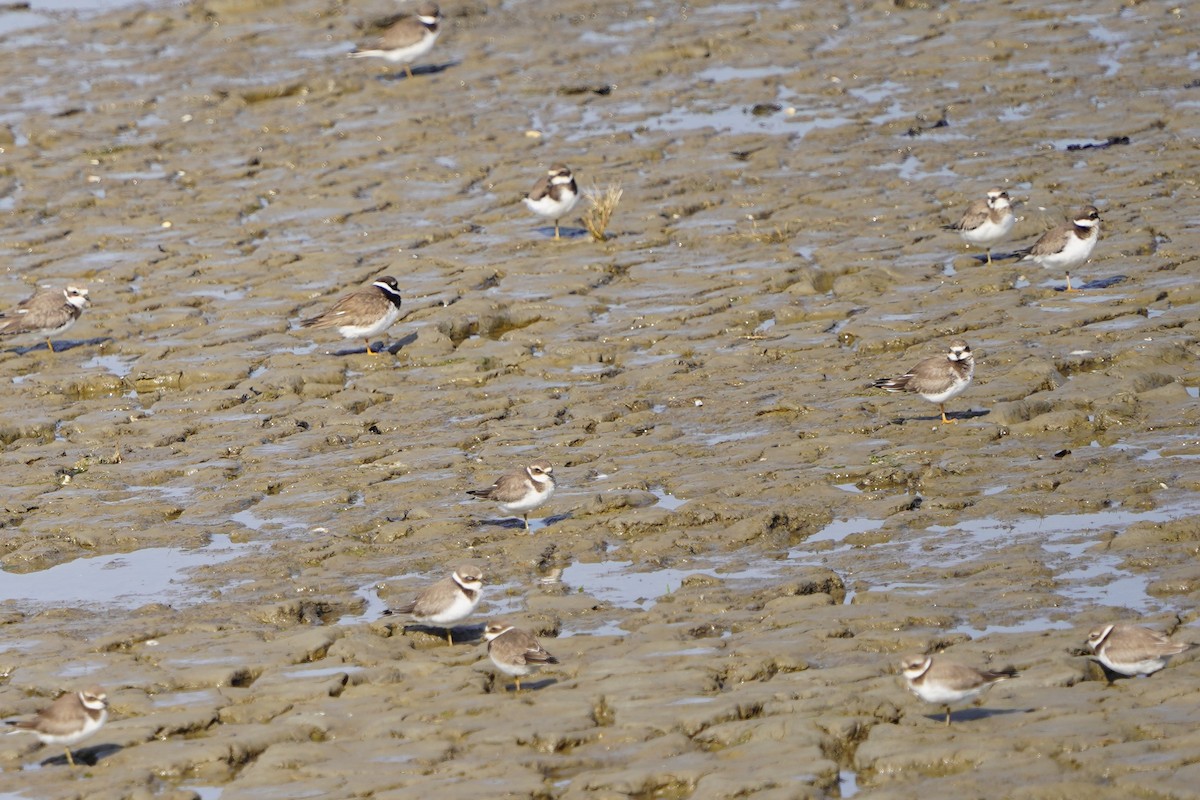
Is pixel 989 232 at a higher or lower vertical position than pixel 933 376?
lower

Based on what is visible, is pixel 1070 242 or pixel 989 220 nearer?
pixel 1070 242

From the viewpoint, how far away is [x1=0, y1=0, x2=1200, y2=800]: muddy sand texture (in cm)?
1007

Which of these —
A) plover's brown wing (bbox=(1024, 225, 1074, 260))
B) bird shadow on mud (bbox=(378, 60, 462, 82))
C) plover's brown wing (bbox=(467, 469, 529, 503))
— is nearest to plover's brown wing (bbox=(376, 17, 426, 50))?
bird shadow on mud (bbox=(378, 60, 462, 82))

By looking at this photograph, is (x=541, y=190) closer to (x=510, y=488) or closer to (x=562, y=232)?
(x=562, y=232)

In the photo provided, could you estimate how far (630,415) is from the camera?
51.2ft

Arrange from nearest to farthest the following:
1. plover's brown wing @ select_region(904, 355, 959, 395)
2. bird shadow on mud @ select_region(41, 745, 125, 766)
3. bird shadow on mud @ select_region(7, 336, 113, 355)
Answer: bird shadow on mud @ select_region(41, 745, 125, 766), plover's brown wing @ select_region(904, 355, 959, 395), bird shadow on mud @ select_region(7, 336, 113, 355)

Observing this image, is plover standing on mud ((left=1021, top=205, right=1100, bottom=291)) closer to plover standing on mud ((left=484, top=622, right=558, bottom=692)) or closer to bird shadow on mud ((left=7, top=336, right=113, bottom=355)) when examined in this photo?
plover standing on mud ((left=484, top=622, right=558, bottom=692))

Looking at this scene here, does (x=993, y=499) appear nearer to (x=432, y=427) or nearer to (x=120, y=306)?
(x=432, y=427)

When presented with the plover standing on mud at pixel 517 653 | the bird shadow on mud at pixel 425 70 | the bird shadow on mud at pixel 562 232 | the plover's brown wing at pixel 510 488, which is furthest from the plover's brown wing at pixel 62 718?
the bird shadow on mud at pixel 425 70

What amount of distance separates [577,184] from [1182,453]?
10.1 m

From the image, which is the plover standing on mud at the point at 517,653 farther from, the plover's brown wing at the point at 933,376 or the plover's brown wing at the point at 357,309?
the plover's brown wing at the point at 357,309

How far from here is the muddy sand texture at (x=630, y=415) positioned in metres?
10.1

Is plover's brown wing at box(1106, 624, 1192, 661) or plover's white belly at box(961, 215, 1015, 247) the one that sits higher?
plover's brown wing at box(1106, 624, 1192, 661)

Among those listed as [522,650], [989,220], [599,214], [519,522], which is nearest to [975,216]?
[989,220]
